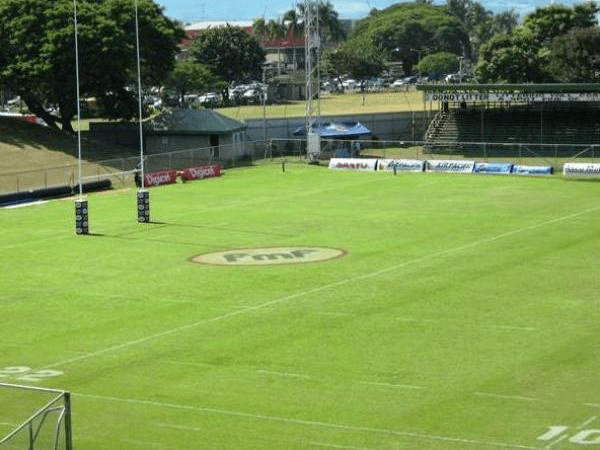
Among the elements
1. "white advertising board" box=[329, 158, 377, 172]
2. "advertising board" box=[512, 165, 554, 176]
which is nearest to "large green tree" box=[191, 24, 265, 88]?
"white advertising board" box=[329, 158, 377, 172]

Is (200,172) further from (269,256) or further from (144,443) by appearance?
(144,443)

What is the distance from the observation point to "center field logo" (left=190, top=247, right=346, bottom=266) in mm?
46656

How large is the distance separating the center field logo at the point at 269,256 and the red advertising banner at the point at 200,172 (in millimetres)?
28934

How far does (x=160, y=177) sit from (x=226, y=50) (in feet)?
256

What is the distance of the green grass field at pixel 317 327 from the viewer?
25.4 meters

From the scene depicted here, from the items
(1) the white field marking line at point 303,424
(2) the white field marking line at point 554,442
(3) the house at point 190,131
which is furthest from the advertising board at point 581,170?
(2) the white field marking line at point 554,442

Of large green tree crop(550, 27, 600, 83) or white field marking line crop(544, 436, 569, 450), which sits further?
large green tree crop(550, 27, 600, 83)

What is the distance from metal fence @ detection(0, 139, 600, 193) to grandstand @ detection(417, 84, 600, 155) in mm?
2728

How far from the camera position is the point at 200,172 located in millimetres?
79312

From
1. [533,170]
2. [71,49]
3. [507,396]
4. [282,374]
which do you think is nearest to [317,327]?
[282,374]

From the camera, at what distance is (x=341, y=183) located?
2933 inches

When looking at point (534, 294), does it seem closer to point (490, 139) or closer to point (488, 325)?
point (488, 325)

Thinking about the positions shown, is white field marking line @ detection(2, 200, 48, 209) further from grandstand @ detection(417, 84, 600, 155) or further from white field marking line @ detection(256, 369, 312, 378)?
white field marking line @ detection(256, 369, 312, 378)

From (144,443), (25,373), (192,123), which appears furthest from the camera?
(192,123)
